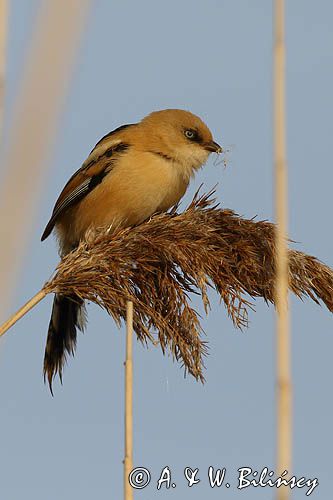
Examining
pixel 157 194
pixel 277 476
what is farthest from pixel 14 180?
pixel 157 194

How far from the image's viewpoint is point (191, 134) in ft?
18.0

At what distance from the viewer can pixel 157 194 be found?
5.17 metres

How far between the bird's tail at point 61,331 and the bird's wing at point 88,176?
34.9 inches

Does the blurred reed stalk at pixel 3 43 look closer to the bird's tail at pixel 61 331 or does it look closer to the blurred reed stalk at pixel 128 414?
the blurred reed stalk at pixel 128 414

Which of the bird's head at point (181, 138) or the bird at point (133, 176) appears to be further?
the bird's head at point (181, 138)

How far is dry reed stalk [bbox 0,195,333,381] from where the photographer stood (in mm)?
3279

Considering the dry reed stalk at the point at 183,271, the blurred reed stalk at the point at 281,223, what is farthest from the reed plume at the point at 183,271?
the blurred reed stalk at the point at 281,223

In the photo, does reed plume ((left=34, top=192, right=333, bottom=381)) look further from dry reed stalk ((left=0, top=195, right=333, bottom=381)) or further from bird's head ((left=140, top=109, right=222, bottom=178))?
bird's head ((left=140, top=109, right=222, bottom=178))

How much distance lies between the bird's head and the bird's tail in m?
1.34

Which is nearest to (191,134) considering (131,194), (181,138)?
(181,138)

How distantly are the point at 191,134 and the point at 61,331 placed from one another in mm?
1823

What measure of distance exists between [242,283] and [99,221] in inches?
76.3

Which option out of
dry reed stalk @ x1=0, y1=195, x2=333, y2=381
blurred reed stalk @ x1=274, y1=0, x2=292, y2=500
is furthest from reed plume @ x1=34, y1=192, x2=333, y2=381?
blurred reed stalk @ x1=274, y1=0, x2=292, y2=500

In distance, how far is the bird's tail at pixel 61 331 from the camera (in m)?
3.91
